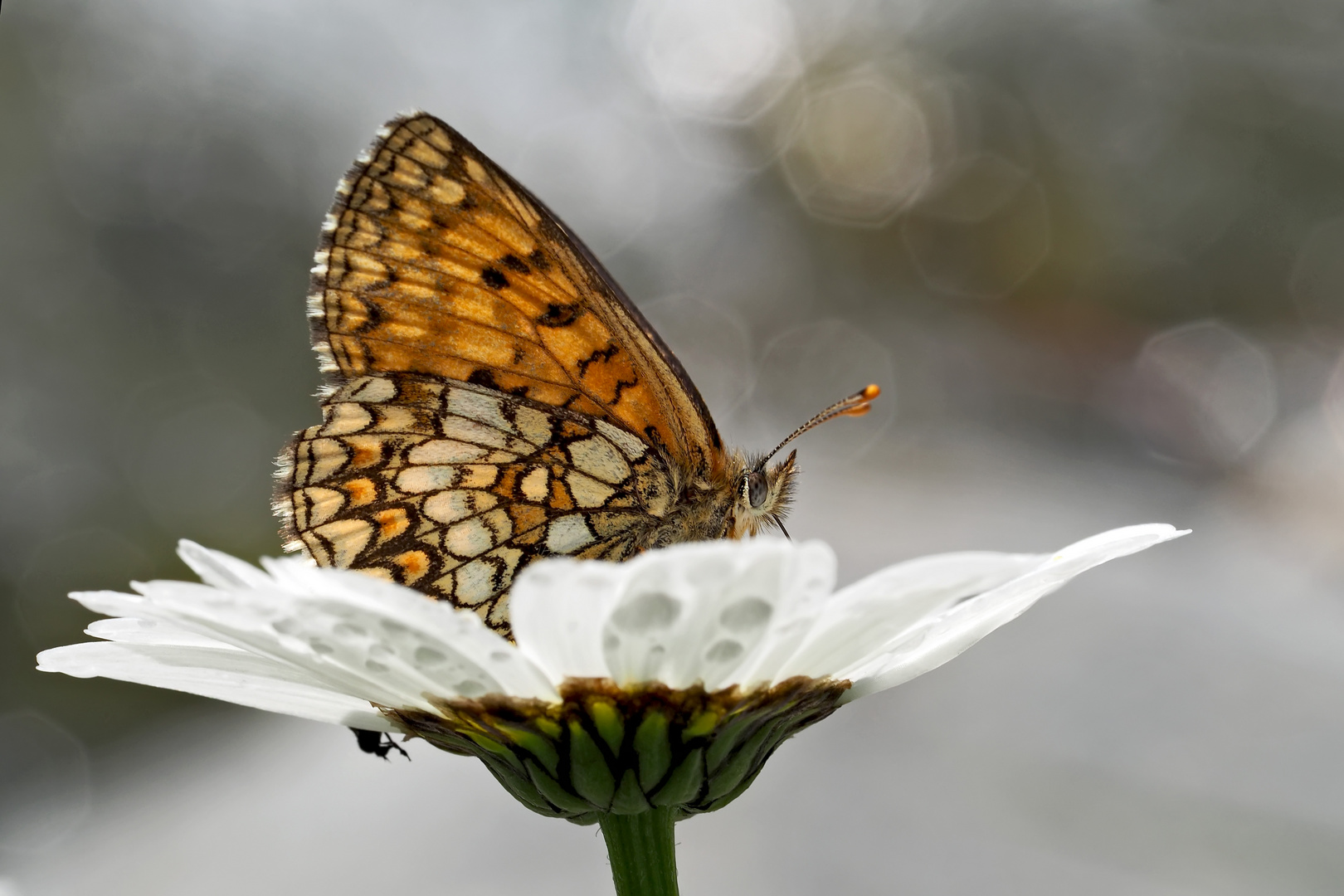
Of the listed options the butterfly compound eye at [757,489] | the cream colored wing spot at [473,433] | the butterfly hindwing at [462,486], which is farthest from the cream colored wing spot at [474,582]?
the butterfly compound eye at [757,489]

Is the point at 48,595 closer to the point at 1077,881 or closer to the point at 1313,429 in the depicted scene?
the point at 1077,881

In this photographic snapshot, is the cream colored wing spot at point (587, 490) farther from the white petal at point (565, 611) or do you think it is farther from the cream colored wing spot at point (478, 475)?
the white petal at point (565, 611)

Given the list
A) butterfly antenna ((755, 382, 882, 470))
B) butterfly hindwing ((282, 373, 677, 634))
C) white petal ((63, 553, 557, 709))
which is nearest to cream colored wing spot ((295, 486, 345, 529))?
butterfly hindwing ((282, 373, 677, 634))

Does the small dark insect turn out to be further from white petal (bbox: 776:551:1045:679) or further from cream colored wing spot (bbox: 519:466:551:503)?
white petal (bbox: 776:551:1045:679)

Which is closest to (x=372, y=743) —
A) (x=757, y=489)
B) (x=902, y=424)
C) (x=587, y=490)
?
(x=587, y=490)


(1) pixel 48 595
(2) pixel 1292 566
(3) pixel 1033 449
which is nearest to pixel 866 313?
(3) pixel 1033 449

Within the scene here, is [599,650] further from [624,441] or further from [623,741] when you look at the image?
[624,441]
